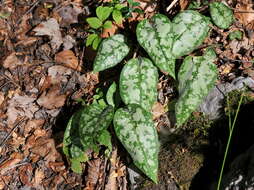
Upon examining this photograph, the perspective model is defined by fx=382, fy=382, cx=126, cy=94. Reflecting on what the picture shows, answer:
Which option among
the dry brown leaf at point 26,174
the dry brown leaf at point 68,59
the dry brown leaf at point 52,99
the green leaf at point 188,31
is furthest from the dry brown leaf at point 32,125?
the green leaf at point 188,31

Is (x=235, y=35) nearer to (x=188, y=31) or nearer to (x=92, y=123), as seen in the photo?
(x=188, y=31)

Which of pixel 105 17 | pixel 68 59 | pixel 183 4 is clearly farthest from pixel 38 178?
pixel 183 4

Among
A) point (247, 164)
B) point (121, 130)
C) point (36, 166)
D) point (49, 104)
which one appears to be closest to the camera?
point (247, 164)

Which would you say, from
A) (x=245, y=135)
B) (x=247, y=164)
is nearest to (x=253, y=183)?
(x=247, y=164)

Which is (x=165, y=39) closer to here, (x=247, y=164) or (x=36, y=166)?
(x=247, y=164)

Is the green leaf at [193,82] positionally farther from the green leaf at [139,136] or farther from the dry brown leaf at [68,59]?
the dry brown leaf at [68,59]

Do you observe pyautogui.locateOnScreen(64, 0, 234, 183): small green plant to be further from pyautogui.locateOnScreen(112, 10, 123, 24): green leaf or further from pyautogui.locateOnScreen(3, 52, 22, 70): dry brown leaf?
pyautogui.locateOnScreen(3, 52, 22, 70): dry brown leaf
